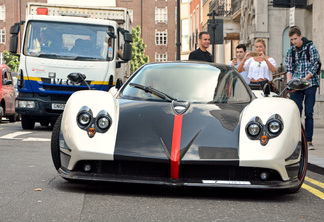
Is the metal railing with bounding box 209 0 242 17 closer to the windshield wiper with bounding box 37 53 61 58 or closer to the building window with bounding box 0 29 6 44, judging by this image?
the windshield wiper with bounding box 37 53 61 58

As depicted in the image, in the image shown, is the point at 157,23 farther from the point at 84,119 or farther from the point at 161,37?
the point at 84,119

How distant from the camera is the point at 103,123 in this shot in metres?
6.32

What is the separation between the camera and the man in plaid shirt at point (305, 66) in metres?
11.0

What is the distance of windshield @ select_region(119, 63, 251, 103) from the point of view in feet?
23.7

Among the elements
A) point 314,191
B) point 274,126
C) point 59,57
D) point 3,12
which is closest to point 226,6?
point 59,57

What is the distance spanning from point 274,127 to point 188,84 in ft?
4.73

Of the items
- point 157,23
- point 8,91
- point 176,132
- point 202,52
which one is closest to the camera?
point 176,132

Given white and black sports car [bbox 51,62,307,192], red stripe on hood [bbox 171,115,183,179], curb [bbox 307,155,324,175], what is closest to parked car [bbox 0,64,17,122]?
curb [bbox 307,155,324,175]

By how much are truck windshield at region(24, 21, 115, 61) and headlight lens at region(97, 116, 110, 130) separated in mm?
9853

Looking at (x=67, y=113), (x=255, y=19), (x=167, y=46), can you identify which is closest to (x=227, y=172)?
(x=67, y=113)

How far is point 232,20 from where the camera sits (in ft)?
127

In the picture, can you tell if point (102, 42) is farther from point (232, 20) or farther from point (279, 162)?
point (232, 20)

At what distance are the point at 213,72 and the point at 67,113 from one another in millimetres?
1916

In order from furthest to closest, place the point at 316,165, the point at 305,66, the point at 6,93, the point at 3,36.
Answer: the point at 3,36 → the point at 6,93 → the point at 305,66 → the point at 316,165
